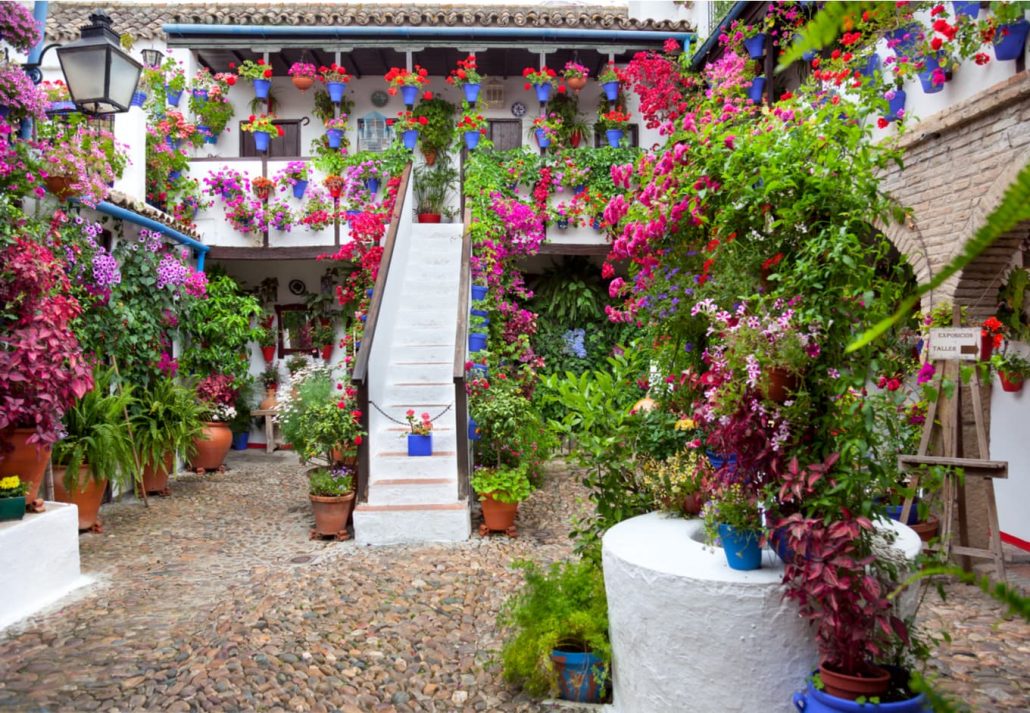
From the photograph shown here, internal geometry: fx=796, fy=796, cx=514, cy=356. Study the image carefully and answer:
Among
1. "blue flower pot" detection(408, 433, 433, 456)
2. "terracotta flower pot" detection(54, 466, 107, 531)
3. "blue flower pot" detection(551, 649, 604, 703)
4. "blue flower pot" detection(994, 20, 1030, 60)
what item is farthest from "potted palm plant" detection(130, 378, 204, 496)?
"blue flower pot" detection(994, 20, 1030, 60)

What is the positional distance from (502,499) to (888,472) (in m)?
4.02

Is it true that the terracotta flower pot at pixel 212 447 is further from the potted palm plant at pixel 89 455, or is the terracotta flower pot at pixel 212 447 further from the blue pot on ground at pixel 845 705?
the blue pot on ground at pixel 845 705

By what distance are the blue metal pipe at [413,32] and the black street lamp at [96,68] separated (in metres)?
5.83

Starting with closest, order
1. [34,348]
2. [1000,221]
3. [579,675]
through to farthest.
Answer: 1. [1000,221]
2. [579,675]
3. [34,348]

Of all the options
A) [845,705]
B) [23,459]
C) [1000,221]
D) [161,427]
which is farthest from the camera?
[161,427]

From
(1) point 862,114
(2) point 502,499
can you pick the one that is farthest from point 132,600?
(1) point 862,114

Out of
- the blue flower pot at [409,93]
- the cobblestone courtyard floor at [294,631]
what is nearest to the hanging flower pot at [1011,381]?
the cobblestone courtyard floor at [294,631]

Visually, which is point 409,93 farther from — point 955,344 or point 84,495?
point 955,344

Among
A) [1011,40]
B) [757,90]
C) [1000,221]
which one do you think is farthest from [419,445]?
[1000,221]

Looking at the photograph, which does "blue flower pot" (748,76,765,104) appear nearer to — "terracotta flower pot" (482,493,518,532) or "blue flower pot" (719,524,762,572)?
"terracotta flower pot" (482,493,518,532)

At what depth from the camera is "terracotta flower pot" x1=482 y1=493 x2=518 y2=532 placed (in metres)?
6.61

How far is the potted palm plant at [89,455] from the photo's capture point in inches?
253

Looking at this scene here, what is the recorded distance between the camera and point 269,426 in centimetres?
1122

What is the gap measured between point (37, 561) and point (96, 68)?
322 cm
